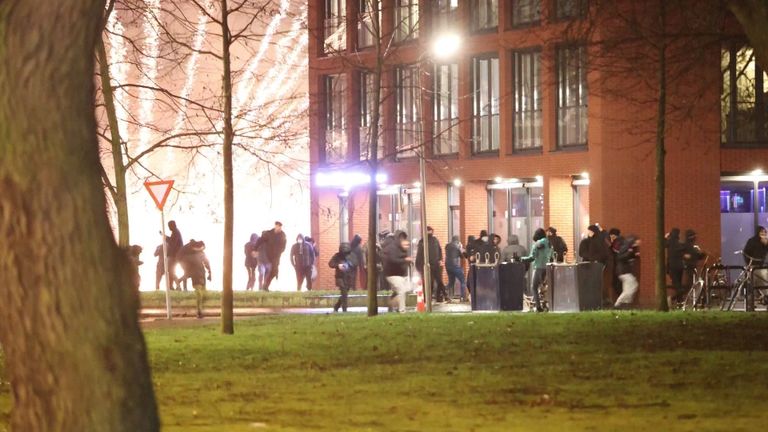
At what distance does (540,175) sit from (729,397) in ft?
89.1

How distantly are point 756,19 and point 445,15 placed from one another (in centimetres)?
2501

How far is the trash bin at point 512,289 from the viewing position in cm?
2988

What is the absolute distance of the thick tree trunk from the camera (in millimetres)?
7527

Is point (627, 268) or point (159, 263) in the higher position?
point (159, 263)

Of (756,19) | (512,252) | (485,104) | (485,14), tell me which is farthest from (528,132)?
(756,19)

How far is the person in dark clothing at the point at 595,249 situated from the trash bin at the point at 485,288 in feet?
7.50

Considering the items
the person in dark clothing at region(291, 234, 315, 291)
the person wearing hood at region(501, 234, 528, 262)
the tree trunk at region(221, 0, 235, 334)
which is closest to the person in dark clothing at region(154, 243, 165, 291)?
the person in dark clothing at region(291, 234, 315, 291)

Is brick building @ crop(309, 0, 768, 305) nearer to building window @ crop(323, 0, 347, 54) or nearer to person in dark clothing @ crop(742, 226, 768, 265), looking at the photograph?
building window @ crop(323, 0, 347, 54)

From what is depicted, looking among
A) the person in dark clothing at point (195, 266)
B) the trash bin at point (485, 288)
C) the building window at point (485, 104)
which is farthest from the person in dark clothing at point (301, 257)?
the trash bin at point (485, 288)

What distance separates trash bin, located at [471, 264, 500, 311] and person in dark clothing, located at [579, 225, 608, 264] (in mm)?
2286

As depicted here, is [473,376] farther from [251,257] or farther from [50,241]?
[251,257]

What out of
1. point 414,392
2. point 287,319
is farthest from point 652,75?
point 414,392

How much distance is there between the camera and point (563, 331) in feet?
67.5

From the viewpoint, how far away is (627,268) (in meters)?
30.2
